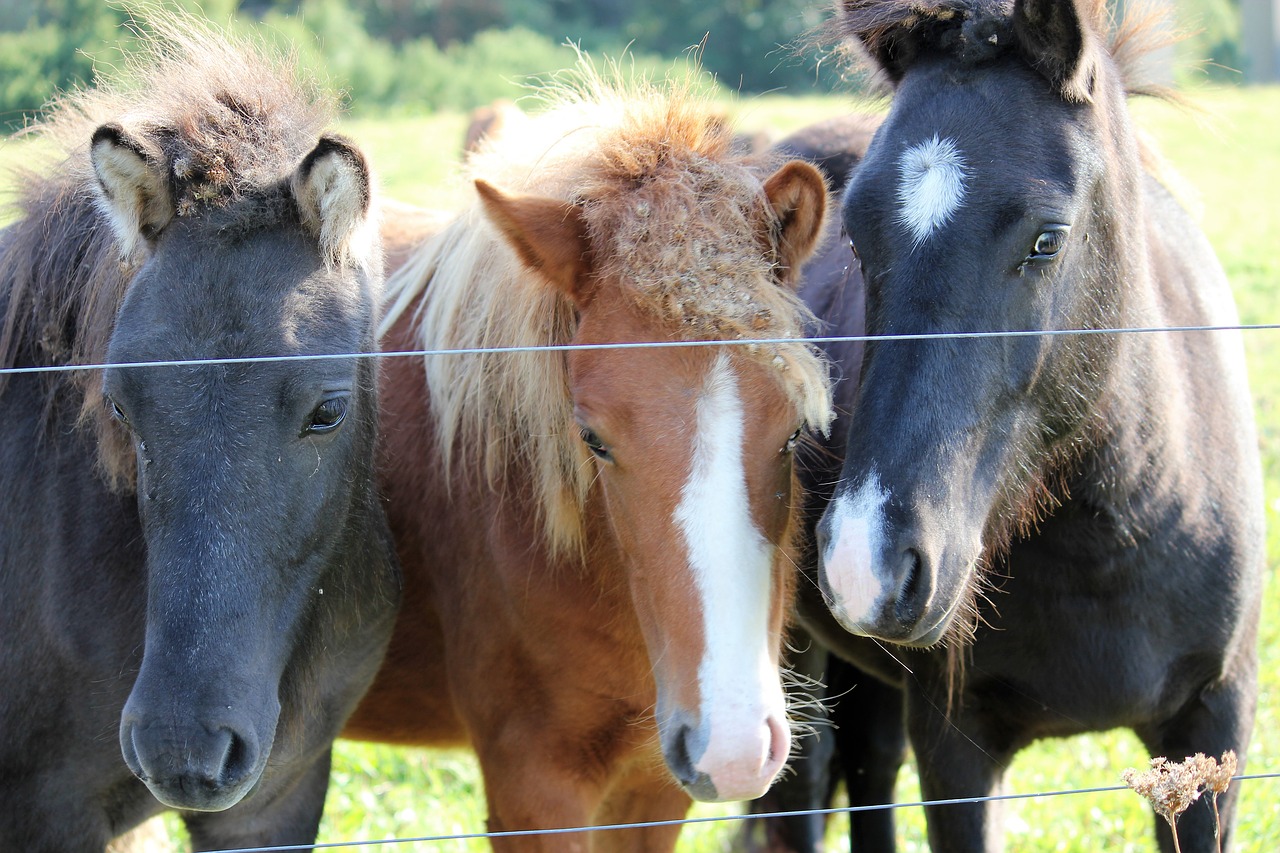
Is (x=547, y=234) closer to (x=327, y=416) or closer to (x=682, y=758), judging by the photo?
(x=327, y=416)

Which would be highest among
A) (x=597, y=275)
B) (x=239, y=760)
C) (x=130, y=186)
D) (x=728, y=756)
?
(x=130, y=186)

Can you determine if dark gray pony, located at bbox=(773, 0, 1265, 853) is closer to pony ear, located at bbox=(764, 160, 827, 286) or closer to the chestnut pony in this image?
pony ear, located at bbox=(764, 160, 827, 286)

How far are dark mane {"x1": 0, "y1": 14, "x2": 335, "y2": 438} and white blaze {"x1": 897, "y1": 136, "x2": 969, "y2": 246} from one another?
1.30 metres

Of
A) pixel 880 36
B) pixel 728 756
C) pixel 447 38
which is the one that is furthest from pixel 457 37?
pixel 728 756

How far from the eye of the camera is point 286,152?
8.48ft

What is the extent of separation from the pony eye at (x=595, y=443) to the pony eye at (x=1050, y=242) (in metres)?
0.93

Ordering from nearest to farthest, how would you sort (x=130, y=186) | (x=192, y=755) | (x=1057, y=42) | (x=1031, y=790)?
(x=192, y=755) → (x=130, y=186) → (x=1057, y=42) → (x=1031, y=790)

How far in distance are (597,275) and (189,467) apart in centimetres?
90

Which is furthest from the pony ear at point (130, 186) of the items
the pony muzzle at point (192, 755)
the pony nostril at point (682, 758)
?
the pony nostril at point (682, 758)

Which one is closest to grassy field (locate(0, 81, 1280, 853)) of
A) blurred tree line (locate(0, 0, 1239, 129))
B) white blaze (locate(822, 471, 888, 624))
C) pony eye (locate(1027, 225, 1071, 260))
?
pony eye (locate(1027, 225, 1071, 260))

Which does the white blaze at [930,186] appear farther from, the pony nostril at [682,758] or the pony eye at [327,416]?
the pony eye at [327,416]

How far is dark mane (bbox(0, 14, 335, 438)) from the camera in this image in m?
2.46

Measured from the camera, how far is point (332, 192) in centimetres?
244

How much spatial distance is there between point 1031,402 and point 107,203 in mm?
1947
